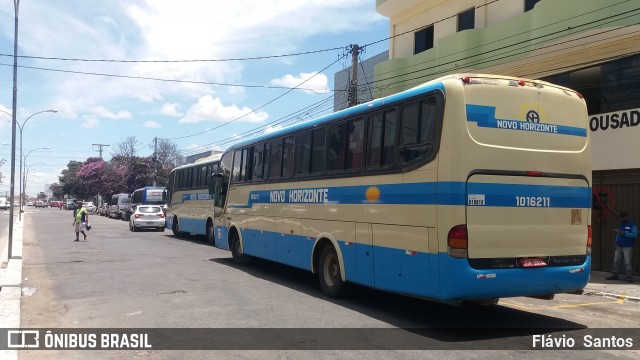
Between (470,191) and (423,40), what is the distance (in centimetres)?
1582

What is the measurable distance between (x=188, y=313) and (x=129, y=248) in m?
11.7

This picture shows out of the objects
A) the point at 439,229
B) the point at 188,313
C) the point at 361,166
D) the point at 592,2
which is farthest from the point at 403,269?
the point at 592,2

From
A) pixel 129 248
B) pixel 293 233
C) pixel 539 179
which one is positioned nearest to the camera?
pixel 539 179

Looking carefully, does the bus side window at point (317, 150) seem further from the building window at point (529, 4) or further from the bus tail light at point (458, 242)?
the building window at point (529, 4)

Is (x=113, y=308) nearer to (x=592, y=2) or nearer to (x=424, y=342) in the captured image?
(x=424, y=342)

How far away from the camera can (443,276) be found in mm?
6418

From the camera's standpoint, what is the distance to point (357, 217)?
8.39m

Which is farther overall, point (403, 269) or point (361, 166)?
point (361, 166)

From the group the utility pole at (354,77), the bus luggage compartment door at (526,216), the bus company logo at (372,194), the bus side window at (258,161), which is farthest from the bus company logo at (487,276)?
the utility pole at (354,77)

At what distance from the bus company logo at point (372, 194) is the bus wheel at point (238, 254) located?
6.28 meters

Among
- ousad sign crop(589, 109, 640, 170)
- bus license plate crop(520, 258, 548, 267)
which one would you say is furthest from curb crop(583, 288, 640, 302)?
bus license plate crop(520, 258, 548, 267)

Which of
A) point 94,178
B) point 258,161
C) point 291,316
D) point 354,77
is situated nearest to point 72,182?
point 94,178

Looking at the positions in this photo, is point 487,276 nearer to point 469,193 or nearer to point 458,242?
point 458,242

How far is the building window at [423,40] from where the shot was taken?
815 inches
